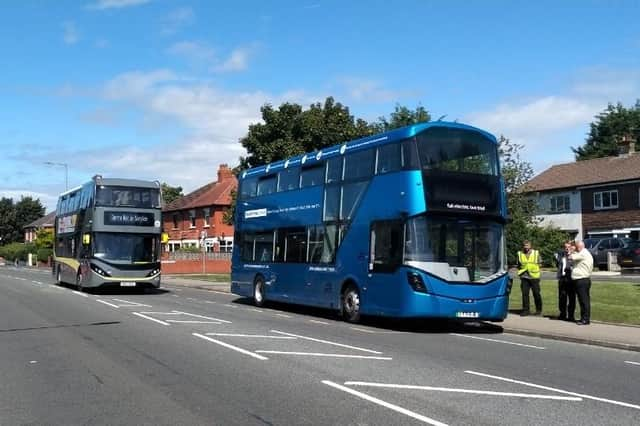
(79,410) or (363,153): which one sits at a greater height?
(363,153)

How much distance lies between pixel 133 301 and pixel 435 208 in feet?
42.9

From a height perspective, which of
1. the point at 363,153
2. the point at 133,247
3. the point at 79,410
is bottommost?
the point at 79,410

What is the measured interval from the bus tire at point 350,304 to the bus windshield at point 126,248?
42.1ft

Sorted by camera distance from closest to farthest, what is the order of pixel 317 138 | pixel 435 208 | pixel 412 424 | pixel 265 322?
pixel 412 424, pixel 435 208, pixel 265 322, pixel 317 138

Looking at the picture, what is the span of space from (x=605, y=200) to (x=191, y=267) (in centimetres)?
2945

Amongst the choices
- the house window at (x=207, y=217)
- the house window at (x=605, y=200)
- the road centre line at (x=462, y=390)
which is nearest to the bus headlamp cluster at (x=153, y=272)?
the road centre line at (x=462, y=390)

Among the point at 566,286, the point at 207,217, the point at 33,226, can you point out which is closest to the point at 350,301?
the point at 566,286

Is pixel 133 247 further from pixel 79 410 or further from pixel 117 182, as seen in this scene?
pixel 79 410

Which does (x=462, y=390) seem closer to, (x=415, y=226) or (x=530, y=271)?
(x=415, y=226)

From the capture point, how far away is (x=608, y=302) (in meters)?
19.4

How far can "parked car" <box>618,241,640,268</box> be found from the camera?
33.7 m

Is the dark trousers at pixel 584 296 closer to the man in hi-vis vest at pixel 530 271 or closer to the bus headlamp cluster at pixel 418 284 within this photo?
the man in hi-vis vest at pixel 530 271

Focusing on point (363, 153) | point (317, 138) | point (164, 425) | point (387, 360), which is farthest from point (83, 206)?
point (164, 425)

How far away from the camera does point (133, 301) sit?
78.8ft
